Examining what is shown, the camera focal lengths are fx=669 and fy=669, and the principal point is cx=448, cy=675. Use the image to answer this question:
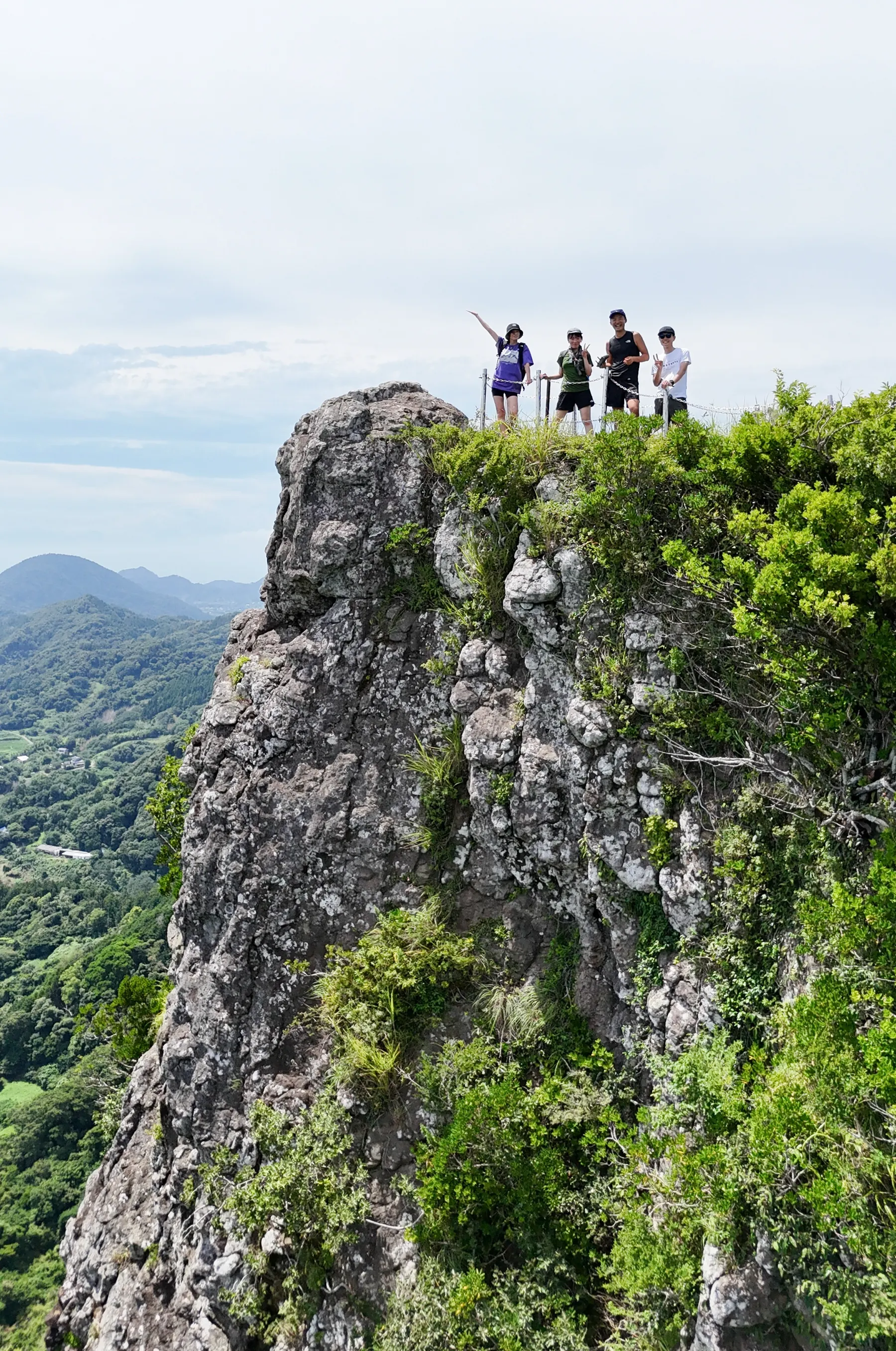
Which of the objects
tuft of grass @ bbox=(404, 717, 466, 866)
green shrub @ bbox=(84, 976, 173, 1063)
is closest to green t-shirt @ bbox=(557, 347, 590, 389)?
tuft of grass @ bbox=(404, 717, 466, 866)

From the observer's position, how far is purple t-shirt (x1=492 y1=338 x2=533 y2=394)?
38.4 feet

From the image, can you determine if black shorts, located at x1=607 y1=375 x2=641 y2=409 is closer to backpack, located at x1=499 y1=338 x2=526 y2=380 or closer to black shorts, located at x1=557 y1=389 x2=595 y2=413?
black shorts, located at x1=557 y1=389 x2=595 y2=413

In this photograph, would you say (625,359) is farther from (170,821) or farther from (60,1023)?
(60,1023)

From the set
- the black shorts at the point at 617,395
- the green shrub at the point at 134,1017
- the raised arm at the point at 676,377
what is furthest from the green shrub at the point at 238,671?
the green shrub at the point at 134,1017

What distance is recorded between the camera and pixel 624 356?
1116 cm

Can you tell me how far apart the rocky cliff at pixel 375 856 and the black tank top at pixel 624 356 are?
2596mm

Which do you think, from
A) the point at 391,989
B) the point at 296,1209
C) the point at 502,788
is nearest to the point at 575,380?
the point at 502,788

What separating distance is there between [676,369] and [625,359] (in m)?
1.01

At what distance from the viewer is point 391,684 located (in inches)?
449

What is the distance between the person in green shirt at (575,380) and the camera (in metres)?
11.2

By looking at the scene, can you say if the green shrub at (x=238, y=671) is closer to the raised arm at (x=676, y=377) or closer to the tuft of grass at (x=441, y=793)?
the tuft of grass at (x=441, y=793)

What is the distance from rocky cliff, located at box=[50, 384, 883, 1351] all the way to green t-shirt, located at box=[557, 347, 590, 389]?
2286 millimetres

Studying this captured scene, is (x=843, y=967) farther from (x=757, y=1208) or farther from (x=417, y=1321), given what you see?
(x=417, y=1321)

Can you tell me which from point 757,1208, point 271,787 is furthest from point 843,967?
point 271,787
